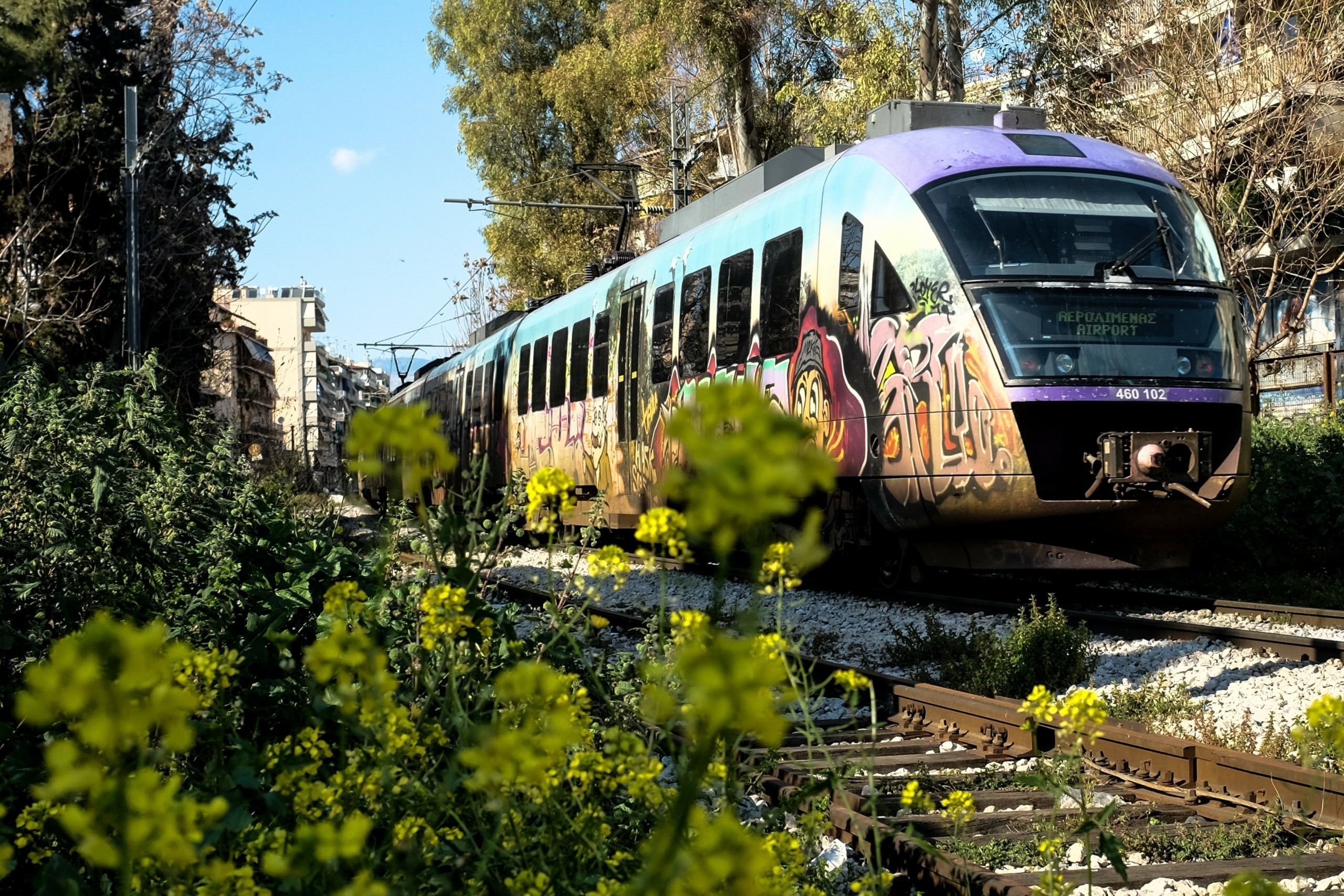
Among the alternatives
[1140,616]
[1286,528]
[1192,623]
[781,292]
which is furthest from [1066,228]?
[1286,528]

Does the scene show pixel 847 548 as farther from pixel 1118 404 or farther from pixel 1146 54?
pixel 1146 54

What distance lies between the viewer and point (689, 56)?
2712 centimetres

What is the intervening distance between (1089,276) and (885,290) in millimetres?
1314

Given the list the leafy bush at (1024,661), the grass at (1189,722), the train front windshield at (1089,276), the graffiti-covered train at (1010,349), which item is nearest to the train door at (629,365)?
the graffiti-covered train at (1010,349)

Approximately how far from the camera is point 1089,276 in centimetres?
873

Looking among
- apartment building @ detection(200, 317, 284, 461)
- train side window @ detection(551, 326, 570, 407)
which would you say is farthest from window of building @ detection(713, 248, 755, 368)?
train side window @ detection(551, 326, 570, 407)

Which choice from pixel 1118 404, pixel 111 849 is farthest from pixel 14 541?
pixel 1118 404

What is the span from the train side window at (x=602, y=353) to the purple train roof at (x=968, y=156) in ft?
15.3

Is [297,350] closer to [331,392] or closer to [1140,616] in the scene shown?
[331,392]

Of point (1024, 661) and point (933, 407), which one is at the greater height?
point (933, 407)

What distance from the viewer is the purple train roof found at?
9.15 m

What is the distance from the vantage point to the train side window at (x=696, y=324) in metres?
11.5

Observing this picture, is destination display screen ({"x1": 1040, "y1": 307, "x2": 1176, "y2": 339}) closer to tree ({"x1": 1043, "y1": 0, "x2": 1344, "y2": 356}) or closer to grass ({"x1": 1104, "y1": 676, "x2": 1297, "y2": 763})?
grass ({"x1": 1104, "y1": 676, "x2": 1297, "y2": 763})

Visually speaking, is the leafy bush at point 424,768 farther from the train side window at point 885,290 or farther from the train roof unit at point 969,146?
the train roof unit at point 969,146
